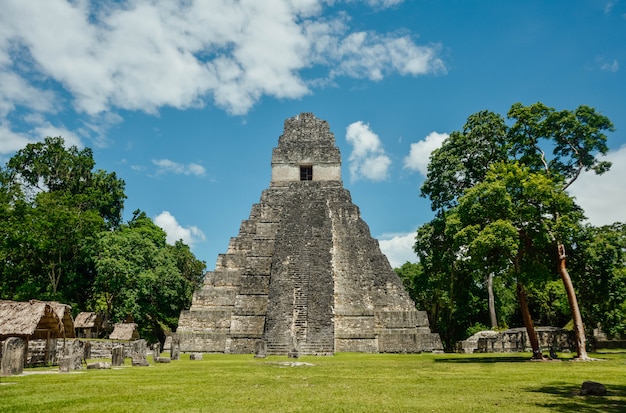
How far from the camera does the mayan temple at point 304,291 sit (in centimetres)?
1712

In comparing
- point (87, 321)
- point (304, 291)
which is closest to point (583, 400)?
point (304, 291)

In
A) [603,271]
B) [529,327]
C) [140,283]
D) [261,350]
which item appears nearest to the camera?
[529,327]

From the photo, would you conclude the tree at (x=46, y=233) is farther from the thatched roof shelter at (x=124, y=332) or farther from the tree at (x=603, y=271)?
the tree at (x=603, y=271)

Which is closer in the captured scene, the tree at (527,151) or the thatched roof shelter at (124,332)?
the tree at (527,151)

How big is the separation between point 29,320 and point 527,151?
1680 centimetres

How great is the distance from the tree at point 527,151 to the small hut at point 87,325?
17885 mm

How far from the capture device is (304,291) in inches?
719

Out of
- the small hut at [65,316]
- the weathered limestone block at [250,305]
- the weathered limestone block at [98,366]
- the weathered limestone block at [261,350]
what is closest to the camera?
the weathered limestone block at [98,366]

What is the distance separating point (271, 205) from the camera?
25.2 meters

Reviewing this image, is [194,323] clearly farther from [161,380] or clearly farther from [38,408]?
[38,408]

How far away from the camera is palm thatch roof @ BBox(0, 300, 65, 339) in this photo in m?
11.7

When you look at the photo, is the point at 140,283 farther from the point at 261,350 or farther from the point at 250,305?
the point at 261,350

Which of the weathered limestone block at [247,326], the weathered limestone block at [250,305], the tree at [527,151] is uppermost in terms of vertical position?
the tree at [527,151]

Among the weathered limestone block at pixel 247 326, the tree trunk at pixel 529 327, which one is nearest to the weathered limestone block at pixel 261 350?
the weathered limestone block at pixel 247 326
